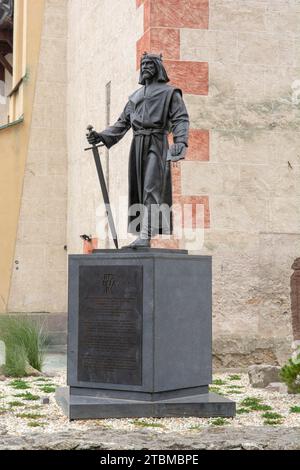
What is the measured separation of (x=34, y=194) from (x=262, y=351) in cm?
667

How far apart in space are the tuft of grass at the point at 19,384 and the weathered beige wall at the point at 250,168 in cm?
260

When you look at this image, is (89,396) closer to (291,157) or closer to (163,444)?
(163,444)

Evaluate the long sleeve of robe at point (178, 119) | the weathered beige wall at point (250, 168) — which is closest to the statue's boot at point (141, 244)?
the long sleeve of robe at point (178, 119)

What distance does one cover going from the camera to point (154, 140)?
7.20 metres

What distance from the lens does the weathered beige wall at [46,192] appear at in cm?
1480

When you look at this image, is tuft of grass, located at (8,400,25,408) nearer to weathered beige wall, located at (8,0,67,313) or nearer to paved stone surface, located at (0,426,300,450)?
paved stone surface, located at (0,426,300,450)

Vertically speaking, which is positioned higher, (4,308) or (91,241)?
(91,241)

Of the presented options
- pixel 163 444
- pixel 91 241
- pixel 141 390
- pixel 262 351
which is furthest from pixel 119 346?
pixel 91 241

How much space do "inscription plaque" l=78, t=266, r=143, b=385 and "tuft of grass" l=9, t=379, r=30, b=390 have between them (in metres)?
1.68

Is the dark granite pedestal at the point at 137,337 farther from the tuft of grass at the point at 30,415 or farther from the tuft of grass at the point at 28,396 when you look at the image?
the tuft of grass at the point at 28,396

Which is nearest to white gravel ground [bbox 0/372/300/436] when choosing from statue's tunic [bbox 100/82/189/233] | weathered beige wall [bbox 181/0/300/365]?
statue's tunic [bbox 100/82/189/233]

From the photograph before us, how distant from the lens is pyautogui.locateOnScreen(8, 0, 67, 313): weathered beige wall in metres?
14.8

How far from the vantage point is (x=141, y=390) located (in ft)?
22.0

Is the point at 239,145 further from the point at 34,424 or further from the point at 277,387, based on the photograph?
the point at 34,424
